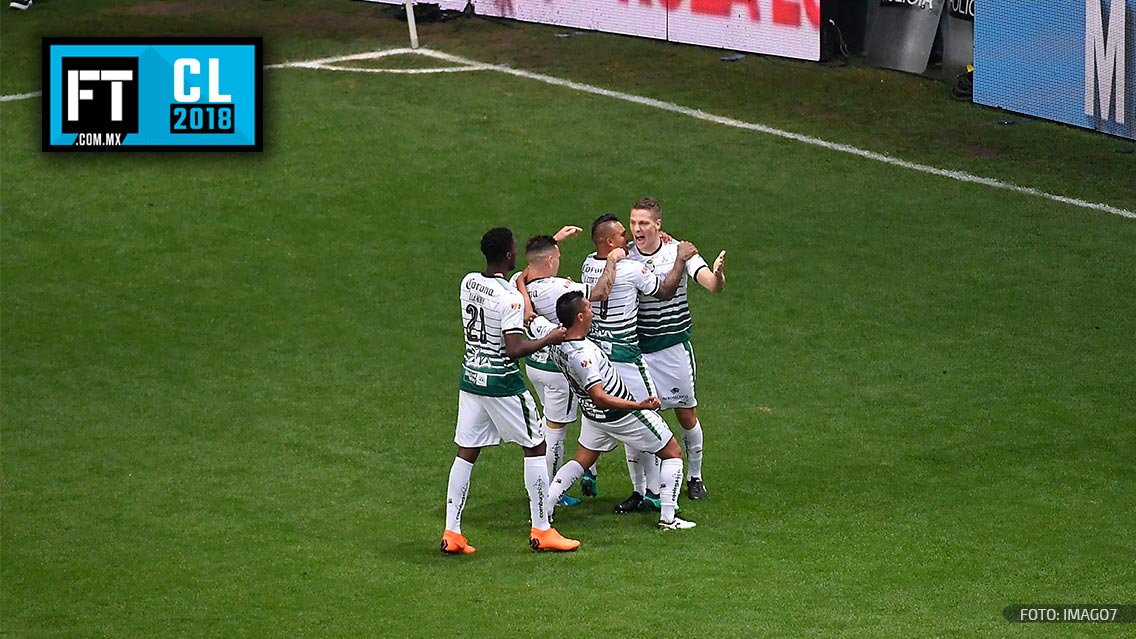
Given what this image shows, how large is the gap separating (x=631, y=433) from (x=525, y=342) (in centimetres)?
105

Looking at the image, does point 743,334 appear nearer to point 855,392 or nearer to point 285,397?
point 855,392

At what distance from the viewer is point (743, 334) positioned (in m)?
13.8

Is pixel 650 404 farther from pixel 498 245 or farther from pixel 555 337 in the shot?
pixel 498 245

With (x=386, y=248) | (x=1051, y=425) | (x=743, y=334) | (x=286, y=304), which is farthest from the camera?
(x=386, y=248)

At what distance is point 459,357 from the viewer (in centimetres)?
1354

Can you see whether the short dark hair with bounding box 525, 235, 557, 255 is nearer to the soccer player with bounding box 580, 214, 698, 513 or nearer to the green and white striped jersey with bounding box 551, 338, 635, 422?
the soccer player with bounding box 580, 214, 698, 513

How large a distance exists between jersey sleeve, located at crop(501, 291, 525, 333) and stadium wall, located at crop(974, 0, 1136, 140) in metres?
10.0

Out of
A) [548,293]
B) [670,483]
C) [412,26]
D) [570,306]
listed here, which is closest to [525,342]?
[570,306]

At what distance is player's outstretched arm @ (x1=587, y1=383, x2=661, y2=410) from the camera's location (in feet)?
30.4

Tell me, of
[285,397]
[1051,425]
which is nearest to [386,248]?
[285,397]

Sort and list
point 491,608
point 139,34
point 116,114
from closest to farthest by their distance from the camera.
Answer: point 491,608
point 116,114
point 139,34

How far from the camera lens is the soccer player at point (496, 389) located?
354 inches

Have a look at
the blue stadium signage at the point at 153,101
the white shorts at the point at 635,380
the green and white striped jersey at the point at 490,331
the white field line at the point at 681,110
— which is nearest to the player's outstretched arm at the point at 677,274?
the white shorts at the point at 635,380

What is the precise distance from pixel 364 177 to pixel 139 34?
25.7 ft
